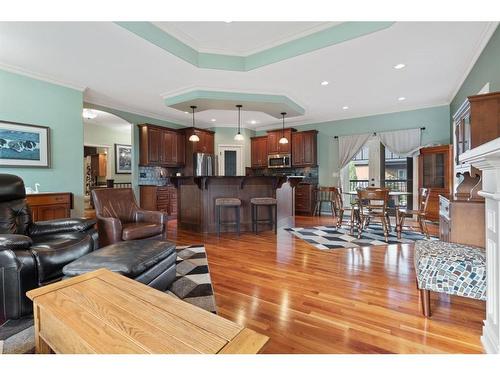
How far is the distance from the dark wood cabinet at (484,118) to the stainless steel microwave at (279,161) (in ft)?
16.0

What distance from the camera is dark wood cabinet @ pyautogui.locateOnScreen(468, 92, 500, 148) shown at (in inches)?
96.7

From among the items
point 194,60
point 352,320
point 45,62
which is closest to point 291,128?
point 194,60

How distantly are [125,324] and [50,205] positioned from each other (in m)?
Answer: 3.49

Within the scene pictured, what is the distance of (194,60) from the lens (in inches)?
139

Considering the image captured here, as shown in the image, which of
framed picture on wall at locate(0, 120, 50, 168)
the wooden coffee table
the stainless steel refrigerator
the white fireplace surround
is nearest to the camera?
the wooden coffee table

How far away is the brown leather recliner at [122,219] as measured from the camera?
2.93m

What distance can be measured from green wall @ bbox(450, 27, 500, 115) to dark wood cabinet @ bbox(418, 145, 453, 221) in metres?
1.34

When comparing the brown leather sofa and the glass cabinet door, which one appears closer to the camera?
the brown leather sofa

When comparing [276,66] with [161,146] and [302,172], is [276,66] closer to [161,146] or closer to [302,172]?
[161,146]

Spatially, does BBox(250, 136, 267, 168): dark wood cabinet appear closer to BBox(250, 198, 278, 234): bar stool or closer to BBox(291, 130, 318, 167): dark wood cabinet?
BBox(291, 130, 318, 167): dark wood cabinet

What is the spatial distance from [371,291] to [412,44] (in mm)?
2937

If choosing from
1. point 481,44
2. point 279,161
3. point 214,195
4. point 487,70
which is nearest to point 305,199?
point 279,161

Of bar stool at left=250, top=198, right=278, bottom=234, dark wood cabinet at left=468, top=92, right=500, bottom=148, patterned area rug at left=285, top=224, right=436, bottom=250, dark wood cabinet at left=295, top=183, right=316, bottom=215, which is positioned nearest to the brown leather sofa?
bar stool at left=250, top=198, right=278, bottom=234

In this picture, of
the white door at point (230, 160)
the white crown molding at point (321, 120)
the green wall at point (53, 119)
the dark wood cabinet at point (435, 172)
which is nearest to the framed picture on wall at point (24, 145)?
the green wall at point (53, 119)
